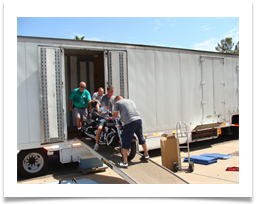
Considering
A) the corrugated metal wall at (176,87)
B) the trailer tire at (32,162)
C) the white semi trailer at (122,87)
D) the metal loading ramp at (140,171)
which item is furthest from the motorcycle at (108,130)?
the corrugated metal wall at (176,87)

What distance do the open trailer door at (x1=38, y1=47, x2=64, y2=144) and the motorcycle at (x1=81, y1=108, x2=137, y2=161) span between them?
707mm

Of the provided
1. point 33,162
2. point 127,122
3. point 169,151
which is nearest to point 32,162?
point 33,162

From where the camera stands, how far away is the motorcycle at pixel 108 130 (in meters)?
5.02

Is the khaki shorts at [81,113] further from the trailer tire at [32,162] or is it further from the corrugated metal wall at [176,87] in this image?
the corrugated metal wall at [176,87]

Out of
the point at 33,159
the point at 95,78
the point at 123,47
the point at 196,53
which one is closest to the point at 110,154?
the point at 33,159

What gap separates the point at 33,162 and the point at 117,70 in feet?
10.9

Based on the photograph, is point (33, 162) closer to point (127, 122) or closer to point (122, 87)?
point (127, 122)

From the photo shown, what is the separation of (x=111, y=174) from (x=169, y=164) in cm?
151

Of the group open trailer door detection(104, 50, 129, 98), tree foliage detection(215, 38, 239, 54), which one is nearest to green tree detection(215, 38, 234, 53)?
tree foliage detection(215, 38, 239, 54)

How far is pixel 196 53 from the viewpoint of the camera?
812 centimetres

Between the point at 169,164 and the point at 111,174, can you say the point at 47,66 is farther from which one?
the point at 169,164

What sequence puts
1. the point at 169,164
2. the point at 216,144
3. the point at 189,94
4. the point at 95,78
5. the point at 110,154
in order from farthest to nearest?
the point at 216,144 < the point at 95,78 < the point at 189,94 < the point at 169,164 < the point at 110,154

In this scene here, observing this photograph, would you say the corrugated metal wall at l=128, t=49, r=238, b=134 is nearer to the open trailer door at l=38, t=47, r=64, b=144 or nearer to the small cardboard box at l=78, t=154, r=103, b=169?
the small cardboard box at l=78, t=154, r=103, b=169

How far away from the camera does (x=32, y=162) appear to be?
18.6 ft
